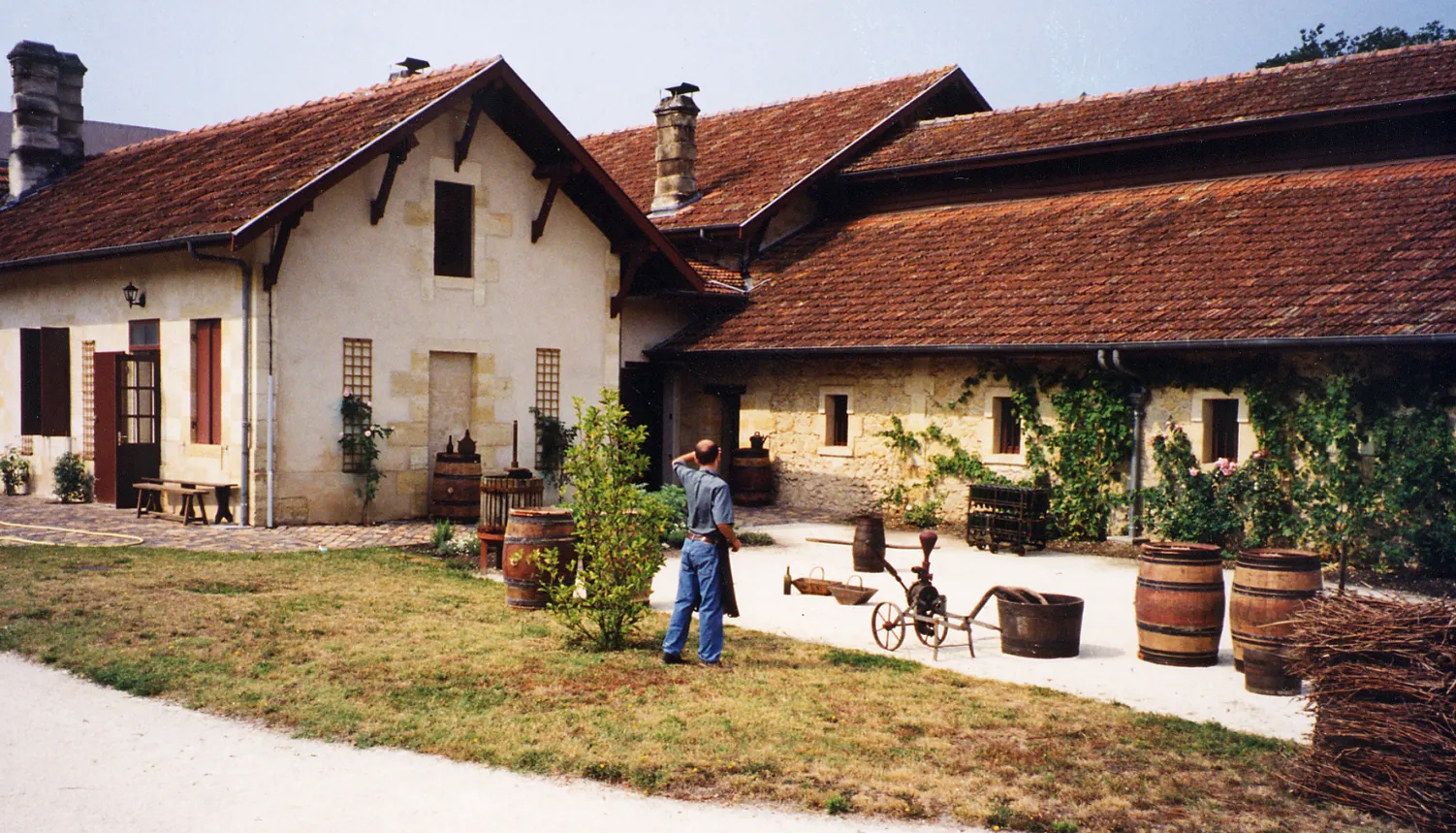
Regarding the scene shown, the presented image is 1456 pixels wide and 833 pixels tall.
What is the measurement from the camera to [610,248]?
1895 centimetres

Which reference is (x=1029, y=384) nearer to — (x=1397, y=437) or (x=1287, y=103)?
(x=1397, y=437)

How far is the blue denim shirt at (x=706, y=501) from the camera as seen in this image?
8391mm

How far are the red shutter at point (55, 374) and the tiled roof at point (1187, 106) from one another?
1303cm

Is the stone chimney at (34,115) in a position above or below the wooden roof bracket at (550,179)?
above

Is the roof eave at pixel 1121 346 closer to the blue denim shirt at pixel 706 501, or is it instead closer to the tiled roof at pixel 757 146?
the tiled roof at pixel 757 146

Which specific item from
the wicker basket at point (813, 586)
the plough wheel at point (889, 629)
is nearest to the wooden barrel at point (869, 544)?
the wicker basket at point (813, 586)

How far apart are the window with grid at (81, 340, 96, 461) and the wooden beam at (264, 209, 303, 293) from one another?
174 inches

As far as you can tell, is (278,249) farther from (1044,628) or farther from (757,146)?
(757,146)

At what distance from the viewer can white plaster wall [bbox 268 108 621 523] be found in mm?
15508

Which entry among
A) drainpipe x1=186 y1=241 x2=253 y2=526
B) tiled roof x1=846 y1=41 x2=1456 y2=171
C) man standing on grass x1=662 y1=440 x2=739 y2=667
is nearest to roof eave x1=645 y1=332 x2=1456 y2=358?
tiled roof x1=846 y1=41 x2=1456 y2=171

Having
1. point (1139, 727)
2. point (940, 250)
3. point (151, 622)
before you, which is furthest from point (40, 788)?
point (940, 250)

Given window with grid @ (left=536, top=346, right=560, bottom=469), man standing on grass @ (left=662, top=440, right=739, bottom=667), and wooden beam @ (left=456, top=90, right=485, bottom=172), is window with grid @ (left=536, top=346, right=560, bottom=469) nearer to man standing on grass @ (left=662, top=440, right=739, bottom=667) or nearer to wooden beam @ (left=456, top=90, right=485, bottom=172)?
wooden beam @ (left=456, top=90, right=485, bottom=172)

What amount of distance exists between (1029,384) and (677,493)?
16.6 ft

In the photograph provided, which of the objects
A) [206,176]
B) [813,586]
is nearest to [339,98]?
[206,176]
